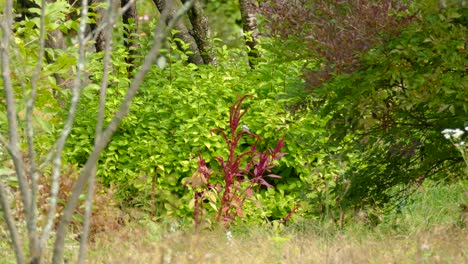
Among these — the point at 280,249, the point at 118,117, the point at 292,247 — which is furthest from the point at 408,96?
the point at 118,117

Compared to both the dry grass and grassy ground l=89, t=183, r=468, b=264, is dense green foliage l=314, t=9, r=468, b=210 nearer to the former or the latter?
grassy ground l=89, t=183, r=468, b=264

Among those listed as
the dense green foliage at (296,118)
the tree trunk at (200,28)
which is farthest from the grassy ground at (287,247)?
the tree trunk at (200,28)

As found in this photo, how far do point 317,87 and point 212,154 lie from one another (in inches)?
90.7

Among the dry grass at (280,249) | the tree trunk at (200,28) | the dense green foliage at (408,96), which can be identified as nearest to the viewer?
the dry grass at (280,249)

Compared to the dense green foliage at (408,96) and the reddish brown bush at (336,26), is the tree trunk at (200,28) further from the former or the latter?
the reddish brown bush at (336,26)

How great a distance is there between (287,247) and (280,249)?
2.8 inches

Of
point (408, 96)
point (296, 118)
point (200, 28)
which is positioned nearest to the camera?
point (408, 96)

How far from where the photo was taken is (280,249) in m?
4.84

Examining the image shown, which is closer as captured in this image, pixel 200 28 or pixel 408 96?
pixel 408 96

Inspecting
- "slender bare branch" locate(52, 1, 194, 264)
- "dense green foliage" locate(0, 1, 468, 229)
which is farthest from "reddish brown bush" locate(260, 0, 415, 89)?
"slender bare branch" locate(52, 1, 194, 264)

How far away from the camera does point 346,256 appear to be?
14.6ft

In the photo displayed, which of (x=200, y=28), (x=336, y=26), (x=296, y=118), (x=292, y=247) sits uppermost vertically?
(x=200, y=28)

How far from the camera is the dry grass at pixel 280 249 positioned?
4.14 meters

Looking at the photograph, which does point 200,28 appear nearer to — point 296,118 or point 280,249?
point 296,118
